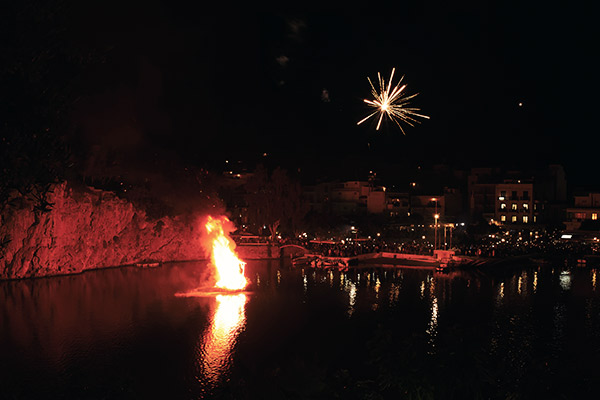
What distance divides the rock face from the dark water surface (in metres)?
1.84

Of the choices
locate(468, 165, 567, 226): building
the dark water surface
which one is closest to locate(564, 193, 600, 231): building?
locate(468, 165, 567, 226): building

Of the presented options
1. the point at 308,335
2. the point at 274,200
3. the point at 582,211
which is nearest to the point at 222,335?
the point at 308,335

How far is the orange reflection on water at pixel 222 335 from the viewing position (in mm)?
16180

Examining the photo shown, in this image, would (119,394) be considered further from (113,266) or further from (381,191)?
(381,191)

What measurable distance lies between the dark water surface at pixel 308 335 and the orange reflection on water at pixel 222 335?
0.07 meters

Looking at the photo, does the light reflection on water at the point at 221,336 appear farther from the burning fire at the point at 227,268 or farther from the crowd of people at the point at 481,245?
the crowd of people at the point at 481,245

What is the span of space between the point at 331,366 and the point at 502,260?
25.0m

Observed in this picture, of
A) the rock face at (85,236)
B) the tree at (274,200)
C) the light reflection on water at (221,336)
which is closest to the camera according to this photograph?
the light reflection on water at (221,336)

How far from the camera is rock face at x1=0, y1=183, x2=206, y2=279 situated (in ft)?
99.6

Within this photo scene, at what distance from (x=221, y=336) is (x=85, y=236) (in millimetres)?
19243

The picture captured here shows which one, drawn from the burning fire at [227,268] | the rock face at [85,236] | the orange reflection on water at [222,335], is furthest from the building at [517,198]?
the orange reflection on water at [222,335]

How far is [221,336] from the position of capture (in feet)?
64.3

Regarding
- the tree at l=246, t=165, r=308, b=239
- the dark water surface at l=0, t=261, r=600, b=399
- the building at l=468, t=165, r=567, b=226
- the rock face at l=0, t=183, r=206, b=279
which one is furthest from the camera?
the building at l=468, t=165, r=567, b=226

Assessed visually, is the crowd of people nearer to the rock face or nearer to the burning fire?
the burning fire
